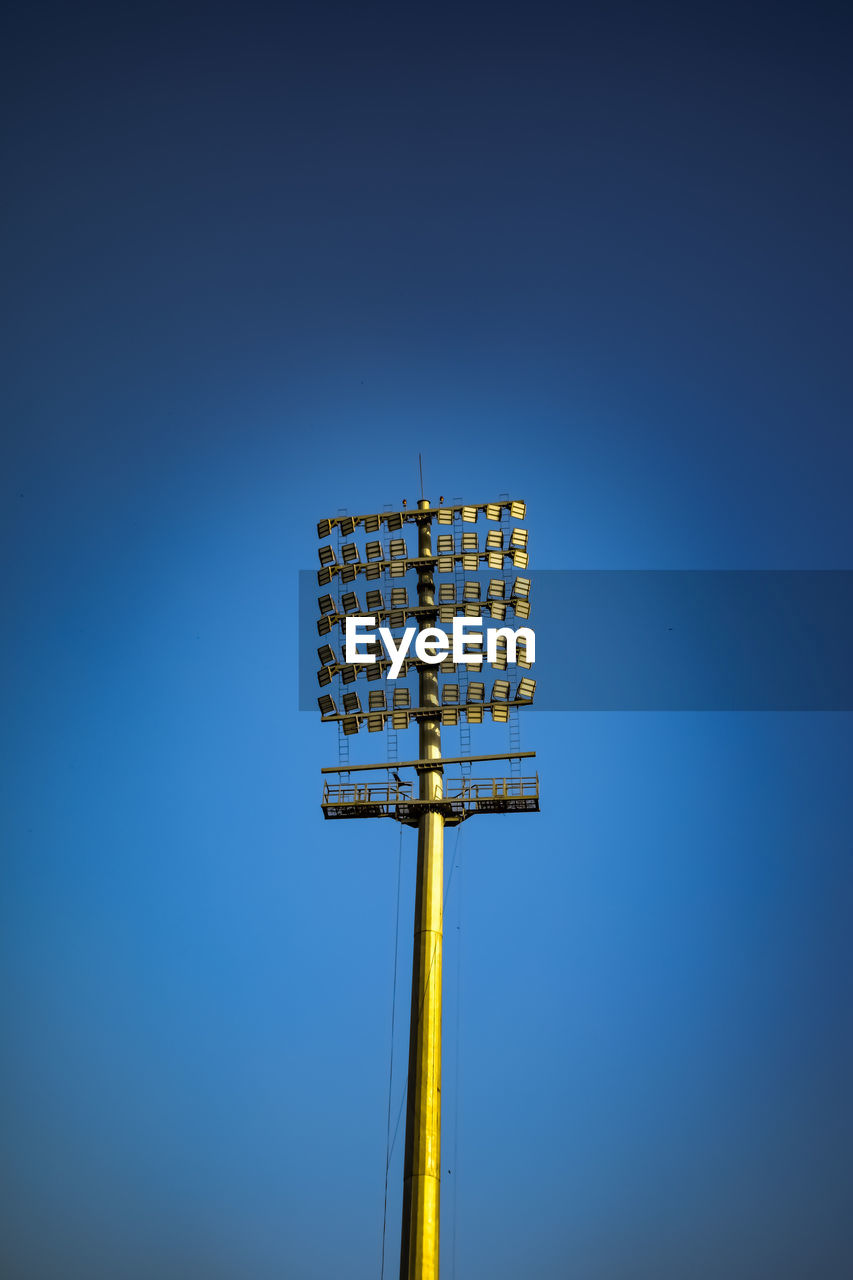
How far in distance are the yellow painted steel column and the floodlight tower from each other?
0.04 m

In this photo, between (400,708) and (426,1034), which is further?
(400,708)

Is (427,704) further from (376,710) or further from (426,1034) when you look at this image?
(426,1034)

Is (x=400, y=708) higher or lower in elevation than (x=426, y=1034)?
higher

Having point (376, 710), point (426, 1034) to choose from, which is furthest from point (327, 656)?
point (426, 1034)

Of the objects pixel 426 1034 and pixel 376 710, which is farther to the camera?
pixel 376 710

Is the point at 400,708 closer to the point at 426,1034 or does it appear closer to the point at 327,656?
the point at 327,656

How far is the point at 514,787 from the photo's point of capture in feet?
141

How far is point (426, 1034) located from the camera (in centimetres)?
3897

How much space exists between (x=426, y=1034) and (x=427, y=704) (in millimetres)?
11204

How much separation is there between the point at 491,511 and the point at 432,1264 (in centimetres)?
2457

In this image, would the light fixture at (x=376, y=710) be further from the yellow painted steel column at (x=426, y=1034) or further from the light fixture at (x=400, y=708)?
the yellow painted steel column at (x=426, y=1034)

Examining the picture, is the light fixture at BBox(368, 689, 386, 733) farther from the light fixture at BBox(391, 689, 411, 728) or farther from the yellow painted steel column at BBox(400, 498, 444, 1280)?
the yellow painted steel column at BBox(400, 498, 444, 1280)

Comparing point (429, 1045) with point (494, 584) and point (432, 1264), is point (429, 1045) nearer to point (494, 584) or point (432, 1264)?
point (432, 1264)

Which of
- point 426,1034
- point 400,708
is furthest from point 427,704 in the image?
point 426,1034
